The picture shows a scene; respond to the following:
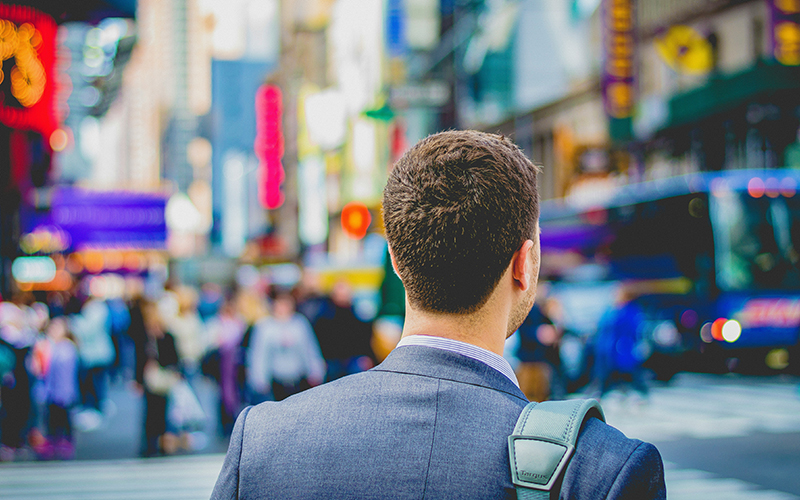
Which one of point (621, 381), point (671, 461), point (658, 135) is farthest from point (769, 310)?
point (658, 135)

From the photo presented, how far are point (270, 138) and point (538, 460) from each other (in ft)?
183

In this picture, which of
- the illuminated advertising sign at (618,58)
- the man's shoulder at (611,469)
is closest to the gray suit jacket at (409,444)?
the man's shoulder at (611,469)

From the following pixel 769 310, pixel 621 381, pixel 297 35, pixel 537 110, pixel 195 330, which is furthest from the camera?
pixel 297 35

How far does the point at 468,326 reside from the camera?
1.57 m

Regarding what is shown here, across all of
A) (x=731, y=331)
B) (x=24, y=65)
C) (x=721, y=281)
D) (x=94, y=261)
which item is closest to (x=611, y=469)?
(x=24, y=65)

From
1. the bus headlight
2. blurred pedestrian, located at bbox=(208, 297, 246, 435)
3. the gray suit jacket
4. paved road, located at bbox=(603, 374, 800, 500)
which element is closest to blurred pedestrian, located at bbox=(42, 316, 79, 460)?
blurred pedestrian, located at bbox=(208, 297, 246, 435)

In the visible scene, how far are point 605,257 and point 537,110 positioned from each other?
18970 mm

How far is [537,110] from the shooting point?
38031 mm

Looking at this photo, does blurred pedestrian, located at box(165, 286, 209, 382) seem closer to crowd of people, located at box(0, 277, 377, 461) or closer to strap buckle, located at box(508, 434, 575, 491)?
crowd of people, located at box(0, 277, 377, 461)

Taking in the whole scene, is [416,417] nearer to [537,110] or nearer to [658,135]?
[658,135]

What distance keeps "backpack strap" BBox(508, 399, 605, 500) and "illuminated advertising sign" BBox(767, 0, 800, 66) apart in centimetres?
1935

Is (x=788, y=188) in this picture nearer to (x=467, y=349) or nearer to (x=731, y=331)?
(x=731, y=331)

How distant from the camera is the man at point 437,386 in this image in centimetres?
139

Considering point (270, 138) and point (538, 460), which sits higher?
point (270, 138)
